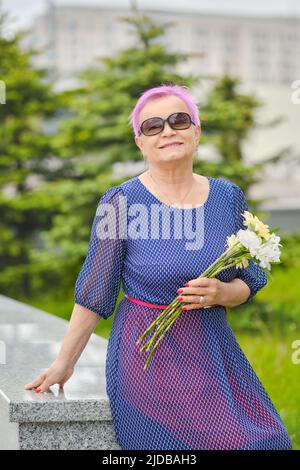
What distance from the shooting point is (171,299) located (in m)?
2.74

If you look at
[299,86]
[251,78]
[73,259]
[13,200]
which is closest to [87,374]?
[299,86]

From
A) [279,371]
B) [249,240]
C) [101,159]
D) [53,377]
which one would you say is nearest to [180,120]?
[249,240]

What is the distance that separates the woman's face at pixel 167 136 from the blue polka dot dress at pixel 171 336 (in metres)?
0.13

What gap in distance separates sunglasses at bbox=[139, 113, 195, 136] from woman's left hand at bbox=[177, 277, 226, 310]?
0.47 m

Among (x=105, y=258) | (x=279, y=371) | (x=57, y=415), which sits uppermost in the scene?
(x=105, y=258)

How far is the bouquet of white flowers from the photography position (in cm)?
267

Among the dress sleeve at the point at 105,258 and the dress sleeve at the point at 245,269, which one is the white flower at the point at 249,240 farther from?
the dress sleeve at the point at 105,258

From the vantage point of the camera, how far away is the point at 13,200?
10344 millimetres

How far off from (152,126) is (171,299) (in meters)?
0.53

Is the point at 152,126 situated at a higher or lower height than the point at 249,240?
higher

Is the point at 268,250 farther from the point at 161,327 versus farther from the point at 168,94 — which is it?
the point at 168,94
